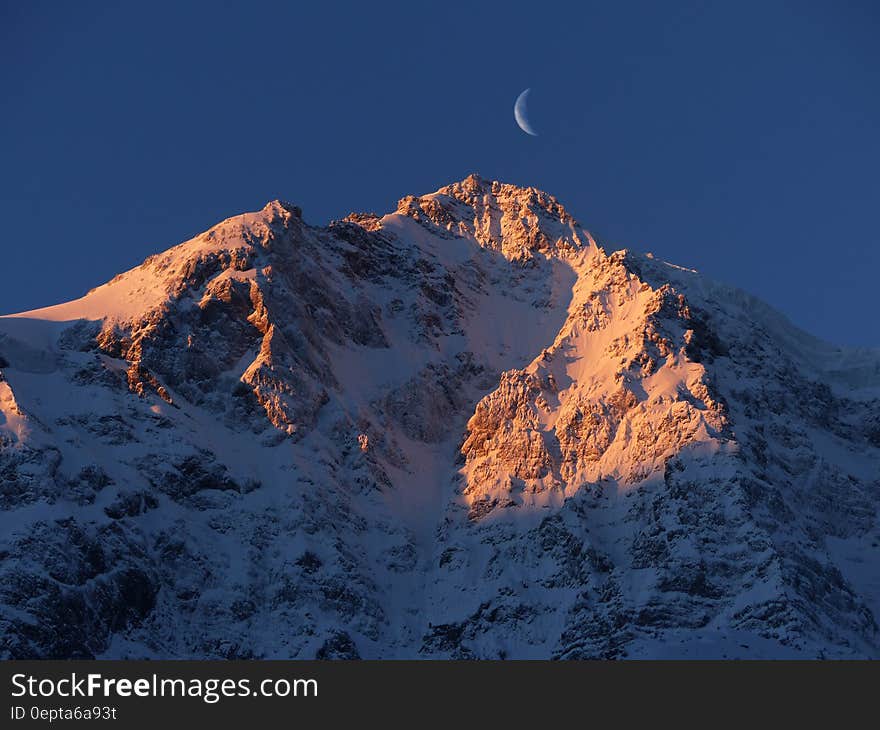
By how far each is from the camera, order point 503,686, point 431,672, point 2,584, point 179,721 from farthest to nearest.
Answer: point 2,584
point 431,672
point 503,686
point 179,721

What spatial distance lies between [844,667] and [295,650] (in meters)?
61.3

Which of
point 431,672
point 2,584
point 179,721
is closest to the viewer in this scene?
point 179,721

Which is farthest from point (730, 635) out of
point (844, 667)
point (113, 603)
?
point (113, 603)

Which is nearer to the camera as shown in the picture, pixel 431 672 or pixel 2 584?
pixel 431 672

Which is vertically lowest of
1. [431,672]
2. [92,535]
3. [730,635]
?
[431,672]


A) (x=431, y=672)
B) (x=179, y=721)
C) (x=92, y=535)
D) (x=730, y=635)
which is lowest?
(x=179, y=721)

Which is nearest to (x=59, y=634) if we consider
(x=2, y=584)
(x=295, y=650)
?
(x=2, y=584)

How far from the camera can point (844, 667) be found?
160 metres

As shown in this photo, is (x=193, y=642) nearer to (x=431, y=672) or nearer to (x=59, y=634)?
(x=59, y=634)

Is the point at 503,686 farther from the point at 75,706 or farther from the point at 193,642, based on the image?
the point at 193,642

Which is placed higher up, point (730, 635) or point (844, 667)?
point (730, 635)

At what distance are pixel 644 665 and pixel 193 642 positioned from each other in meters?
63.8

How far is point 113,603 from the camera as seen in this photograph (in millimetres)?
196125

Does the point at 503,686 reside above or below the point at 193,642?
below
